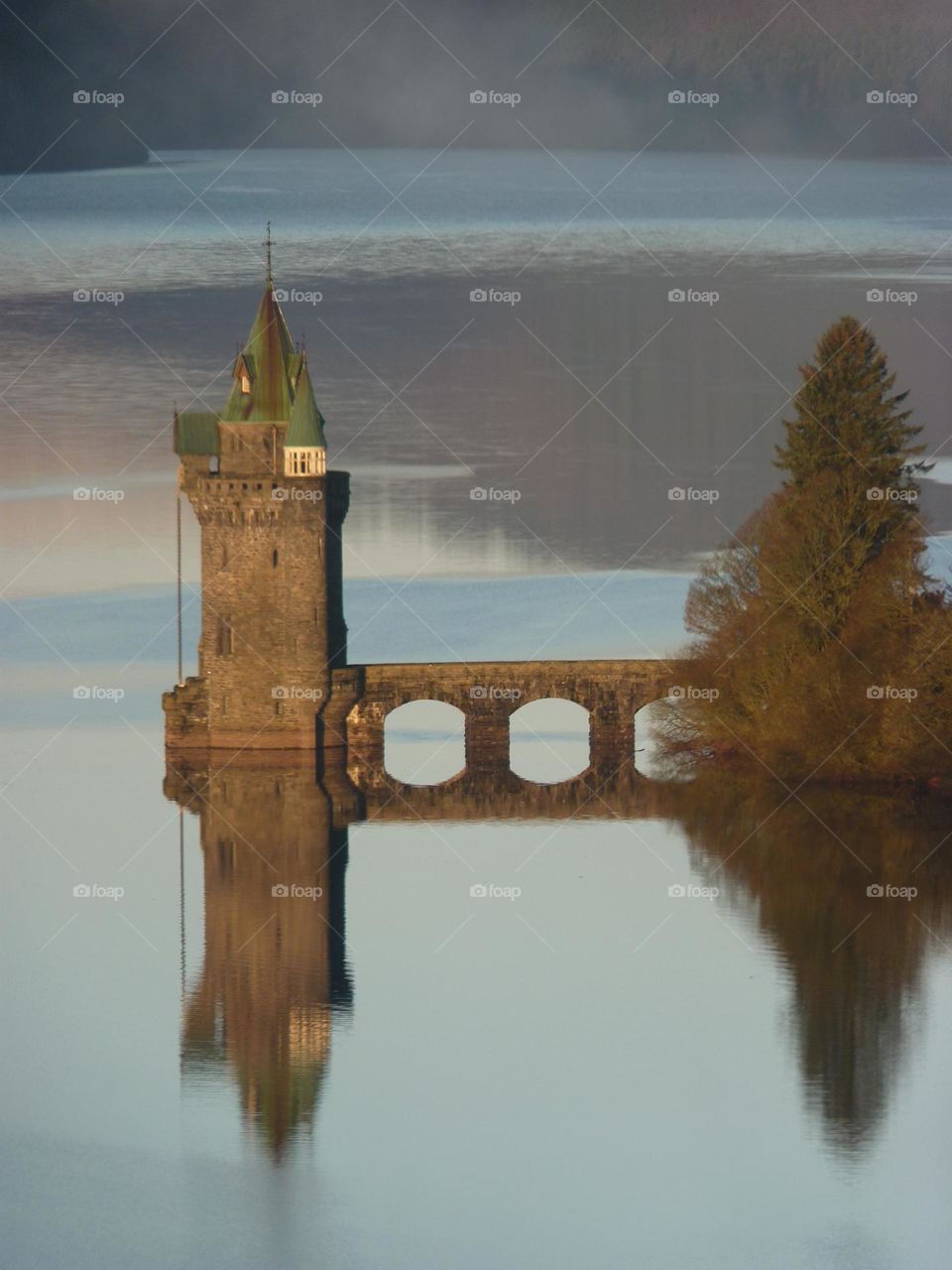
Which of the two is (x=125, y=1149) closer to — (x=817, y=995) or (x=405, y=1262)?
(x=405, y=1262)

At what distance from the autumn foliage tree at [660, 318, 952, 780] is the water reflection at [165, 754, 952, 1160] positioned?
2056mm

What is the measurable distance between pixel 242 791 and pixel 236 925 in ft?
62.9

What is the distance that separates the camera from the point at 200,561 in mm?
104812

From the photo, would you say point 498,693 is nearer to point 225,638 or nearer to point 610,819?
point 225,638

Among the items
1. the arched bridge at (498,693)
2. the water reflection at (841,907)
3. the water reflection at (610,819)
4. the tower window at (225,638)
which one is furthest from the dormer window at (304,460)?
the water reflection at (841,907)

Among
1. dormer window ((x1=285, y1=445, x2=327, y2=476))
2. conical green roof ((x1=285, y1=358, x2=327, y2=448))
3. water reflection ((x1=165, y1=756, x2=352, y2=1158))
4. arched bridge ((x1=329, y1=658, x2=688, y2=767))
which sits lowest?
water reflection ((x1=165, y1=756, x2=352, y2=1158))

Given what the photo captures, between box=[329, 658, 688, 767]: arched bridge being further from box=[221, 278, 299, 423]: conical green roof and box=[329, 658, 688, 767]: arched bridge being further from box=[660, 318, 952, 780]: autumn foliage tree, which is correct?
box=[221, 278, 299, 423]: conical green roof

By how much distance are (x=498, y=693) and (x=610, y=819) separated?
524 inches

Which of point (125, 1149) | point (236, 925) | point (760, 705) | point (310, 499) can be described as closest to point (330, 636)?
point (310, 499)

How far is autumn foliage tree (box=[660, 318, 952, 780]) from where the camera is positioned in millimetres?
97625

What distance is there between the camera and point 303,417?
103 m

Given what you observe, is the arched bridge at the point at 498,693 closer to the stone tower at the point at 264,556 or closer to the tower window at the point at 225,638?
the stone tower at the point at 264,556

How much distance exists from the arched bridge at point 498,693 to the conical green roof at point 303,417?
615 cm

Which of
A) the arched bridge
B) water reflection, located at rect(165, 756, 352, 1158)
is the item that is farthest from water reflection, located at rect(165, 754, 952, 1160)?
the arched bridge
